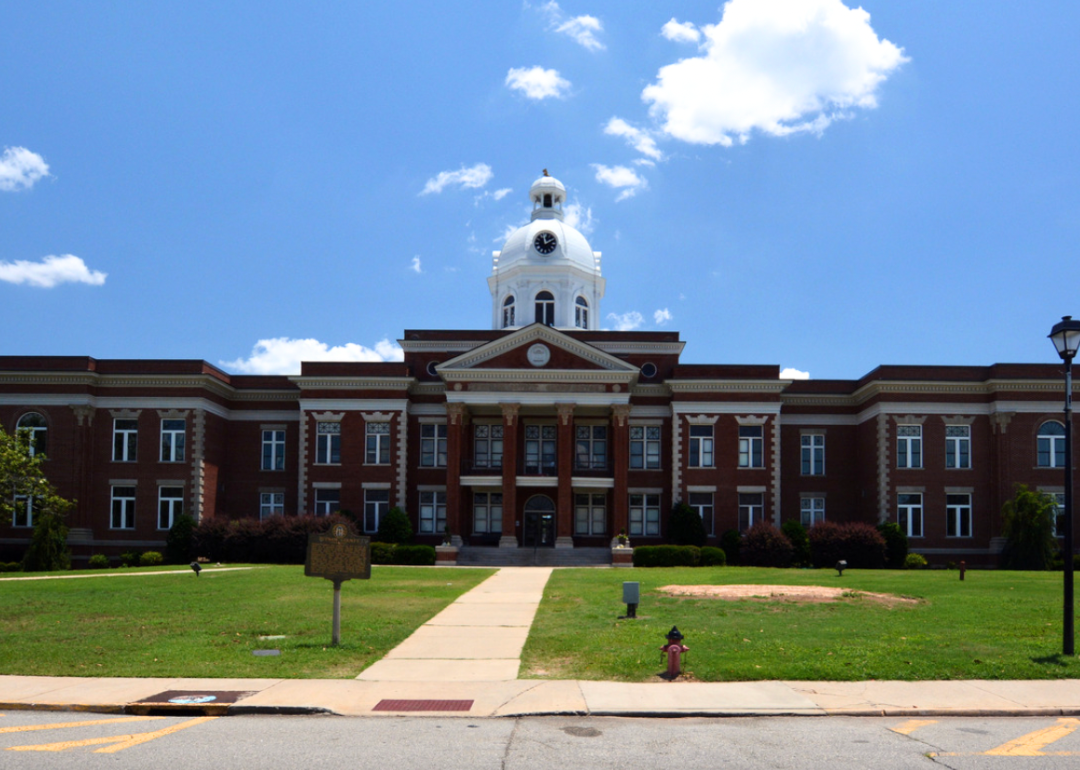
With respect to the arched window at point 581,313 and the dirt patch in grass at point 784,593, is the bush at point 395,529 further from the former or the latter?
the dirt patch in grass at point 784,593

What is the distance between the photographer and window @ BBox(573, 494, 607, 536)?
53094 mm

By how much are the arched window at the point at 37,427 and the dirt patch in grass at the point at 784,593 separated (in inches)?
1383

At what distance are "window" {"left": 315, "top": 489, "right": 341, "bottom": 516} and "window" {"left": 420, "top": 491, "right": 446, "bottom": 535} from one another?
4526mm

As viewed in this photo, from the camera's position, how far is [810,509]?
54344mm

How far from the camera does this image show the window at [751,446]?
51844mm

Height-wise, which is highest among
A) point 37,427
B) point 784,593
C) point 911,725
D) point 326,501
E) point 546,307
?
point 546,307

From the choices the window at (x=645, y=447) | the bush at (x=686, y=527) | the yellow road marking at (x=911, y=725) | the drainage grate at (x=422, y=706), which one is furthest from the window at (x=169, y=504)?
the yellow road marking at (x=911, y=725)

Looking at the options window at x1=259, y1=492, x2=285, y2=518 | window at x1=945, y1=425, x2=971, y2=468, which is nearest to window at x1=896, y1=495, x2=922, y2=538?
window at x1=945, y1=425, x2=971, y2=468

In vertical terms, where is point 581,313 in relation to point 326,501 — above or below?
above

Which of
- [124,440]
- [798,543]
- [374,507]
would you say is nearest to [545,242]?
[374,507]

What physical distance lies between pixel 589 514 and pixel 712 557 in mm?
8420

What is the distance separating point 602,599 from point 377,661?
10865mm

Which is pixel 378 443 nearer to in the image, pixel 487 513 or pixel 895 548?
pixel 487 513

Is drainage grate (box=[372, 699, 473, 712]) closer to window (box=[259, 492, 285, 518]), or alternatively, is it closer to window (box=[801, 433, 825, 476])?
window (box=[259, 492, 285, 518])
